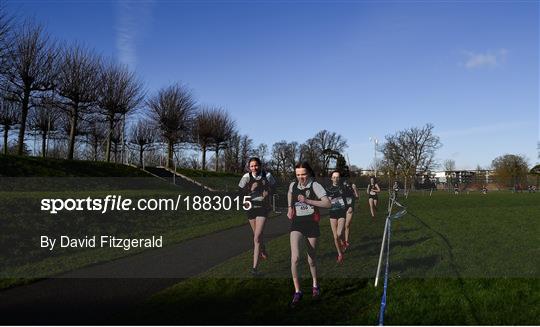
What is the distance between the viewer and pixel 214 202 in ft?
44.2

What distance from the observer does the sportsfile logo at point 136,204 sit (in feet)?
39.1

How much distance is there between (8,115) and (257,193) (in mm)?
30857

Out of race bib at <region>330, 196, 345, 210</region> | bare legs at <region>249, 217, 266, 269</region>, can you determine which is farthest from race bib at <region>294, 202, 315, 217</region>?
race bib at <region>330, 196, 345, 210</region>

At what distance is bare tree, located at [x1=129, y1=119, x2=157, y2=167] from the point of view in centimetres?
3972

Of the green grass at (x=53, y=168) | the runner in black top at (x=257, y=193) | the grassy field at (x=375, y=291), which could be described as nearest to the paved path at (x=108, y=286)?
the grassy field at (x=375, y=291)

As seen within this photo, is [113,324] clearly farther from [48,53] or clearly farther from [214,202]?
[48,53]

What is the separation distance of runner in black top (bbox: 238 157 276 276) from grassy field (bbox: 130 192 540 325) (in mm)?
593

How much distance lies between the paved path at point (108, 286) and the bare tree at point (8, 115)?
26723 millimetres

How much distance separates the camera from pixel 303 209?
6.13 meters

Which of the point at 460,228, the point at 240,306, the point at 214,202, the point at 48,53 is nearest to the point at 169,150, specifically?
the point at 48,53

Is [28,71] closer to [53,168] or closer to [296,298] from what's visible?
[53,168]

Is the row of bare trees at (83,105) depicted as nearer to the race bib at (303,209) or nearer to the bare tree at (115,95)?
the bare tree at (115,95)

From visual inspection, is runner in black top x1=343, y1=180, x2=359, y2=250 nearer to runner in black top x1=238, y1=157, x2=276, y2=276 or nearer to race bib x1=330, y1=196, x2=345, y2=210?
race bib x1=330, y1=196, x2=345, y2=210

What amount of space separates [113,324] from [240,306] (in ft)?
5.07
